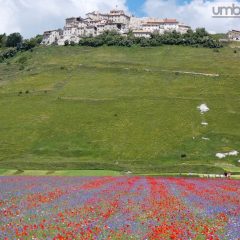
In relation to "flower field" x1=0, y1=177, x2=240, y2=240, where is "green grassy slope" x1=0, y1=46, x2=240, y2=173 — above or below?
below

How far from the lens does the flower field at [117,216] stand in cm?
1905

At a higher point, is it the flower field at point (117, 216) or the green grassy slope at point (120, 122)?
the flower field at point (117, 216)

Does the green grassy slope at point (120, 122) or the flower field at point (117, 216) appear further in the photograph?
the green grassy slope at point (120, 122)

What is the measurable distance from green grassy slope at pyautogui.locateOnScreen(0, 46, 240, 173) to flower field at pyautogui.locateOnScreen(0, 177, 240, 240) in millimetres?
54472

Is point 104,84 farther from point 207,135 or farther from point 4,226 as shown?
point 4,226

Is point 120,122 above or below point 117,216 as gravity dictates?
below

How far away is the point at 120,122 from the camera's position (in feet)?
441

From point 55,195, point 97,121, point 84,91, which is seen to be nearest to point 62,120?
point 97,121

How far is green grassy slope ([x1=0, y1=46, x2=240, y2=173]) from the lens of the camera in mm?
102312

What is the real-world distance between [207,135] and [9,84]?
102129 millimetres

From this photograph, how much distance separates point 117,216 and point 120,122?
110 metres

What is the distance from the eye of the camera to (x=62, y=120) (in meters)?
138

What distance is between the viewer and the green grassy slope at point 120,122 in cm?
10231

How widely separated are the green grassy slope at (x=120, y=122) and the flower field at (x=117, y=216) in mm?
54472
